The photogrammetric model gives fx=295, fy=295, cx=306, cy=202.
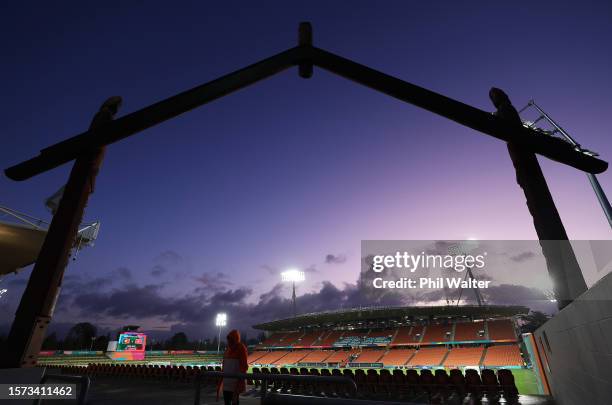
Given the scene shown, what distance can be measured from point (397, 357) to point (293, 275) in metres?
21.0

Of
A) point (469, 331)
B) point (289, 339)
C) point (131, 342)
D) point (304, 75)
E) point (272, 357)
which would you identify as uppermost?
point (304, 75)

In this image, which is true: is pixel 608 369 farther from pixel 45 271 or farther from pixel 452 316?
pixel 452 316

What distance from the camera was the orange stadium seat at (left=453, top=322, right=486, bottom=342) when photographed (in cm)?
3572

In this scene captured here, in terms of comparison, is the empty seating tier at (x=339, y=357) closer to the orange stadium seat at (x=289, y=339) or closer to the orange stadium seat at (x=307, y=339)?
the orange stadium seat at (x=307, y=339)

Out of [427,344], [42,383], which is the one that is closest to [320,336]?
[427,344]

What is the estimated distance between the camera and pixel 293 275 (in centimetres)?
5025

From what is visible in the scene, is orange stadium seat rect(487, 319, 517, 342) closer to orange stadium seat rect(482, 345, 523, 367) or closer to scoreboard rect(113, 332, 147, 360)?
orange stadium seat rect(482, 345, 523, 367)

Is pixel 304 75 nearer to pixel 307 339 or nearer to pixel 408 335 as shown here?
pixel 408 335

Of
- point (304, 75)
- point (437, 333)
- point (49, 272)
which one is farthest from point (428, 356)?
point (49, 272)

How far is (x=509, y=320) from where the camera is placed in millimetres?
37344

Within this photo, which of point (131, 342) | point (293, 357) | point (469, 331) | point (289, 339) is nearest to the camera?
point (469, 331)

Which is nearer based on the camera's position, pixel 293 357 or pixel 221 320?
pixel 293 357

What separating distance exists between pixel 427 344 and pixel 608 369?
4038 centimetres

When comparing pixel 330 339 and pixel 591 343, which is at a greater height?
pixel 330 339
